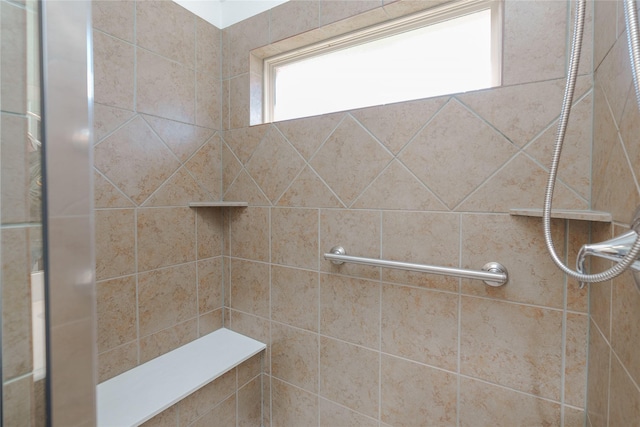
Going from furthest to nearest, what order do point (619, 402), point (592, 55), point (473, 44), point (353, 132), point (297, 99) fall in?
point (297, 99), point (353, 132), point (473, 44), point (592, 55), point (619, 402)

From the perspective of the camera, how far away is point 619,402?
535mm

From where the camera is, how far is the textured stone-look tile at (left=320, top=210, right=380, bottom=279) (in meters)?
1.06

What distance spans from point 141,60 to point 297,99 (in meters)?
0.68

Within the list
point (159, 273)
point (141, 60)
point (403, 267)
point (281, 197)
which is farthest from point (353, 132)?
point (159, 273)

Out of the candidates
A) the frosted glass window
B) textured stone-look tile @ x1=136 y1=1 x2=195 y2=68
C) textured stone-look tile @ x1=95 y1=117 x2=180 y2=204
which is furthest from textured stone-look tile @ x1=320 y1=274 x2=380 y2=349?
textured stone-look tile @ x1=136 y1=1 x2=195 y2=68

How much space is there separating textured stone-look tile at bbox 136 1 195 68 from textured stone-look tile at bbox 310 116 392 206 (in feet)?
2.74

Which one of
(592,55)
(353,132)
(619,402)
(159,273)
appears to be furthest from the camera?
(159,273)

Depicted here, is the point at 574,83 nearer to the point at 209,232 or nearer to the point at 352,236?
the point at 352,236

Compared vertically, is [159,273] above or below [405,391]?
above

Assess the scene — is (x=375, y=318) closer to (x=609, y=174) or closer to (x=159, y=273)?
(x=609, y=174)

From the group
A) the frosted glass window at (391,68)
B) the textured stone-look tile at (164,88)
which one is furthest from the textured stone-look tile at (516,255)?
the textured stone-look tile at (164,88)

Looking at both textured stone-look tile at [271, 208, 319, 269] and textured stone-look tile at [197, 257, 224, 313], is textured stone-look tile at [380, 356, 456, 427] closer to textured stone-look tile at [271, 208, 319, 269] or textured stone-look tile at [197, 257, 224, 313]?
textured stone-look tile at [271, 208, 319, 269]

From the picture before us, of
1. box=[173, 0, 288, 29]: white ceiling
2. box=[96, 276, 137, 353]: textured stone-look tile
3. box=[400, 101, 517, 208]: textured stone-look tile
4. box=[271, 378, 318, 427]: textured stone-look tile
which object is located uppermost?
box=[173, 0, 288, 29]: white ceiling

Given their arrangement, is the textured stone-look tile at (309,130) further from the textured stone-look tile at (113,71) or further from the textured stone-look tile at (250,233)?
the textured stone-look tile at (113,71)
